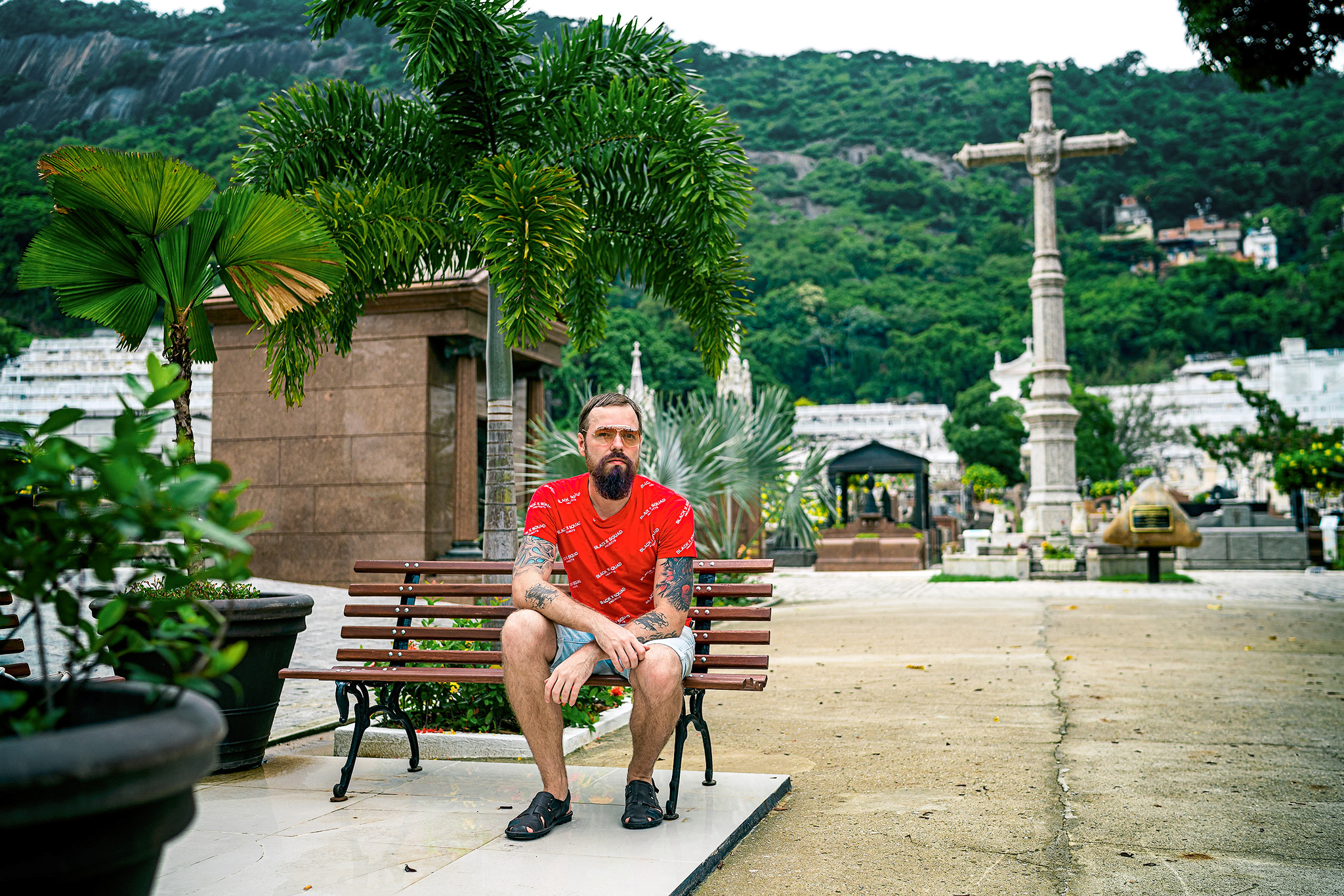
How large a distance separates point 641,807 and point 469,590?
1.52 m

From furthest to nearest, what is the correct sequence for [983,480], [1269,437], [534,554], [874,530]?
1. [983,480]
2. [1269,437]
3. [874,530]
4. [534,554]

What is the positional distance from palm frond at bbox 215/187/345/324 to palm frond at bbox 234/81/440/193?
4.20ft

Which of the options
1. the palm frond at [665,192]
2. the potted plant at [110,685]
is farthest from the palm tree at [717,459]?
the potted plant at [110,685]

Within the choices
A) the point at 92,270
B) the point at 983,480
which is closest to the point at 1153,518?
the point at 92,270

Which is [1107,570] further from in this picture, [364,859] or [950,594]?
[364,859]

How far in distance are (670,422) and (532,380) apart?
353 cm

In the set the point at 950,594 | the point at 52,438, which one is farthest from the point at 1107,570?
the point at 52,438

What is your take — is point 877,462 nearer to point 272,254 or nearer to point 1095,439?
point 1095,439

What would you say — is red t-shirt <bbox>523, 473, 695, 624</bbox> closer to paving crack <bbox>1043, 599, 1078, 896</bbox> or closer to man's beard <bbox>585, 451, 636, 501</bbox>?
man's beard <bbox>585, 451, 636, 501</bbox>

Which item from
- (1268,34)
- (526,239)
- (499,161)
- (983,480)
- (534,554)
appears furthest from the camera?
(983,480)

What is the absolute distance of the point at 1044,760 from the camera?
501 cm

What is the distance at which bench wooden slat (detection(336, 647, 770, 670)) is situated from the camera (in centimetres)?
406

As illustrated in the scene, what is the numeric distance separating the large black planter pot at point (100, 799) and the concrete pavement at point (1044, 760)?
2.08 m

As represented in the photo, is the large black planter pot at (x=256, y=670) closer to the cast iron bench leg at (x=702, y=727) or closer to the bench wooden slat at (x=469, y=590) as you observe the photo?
the bench wooden slat at (x=469, y=590)
